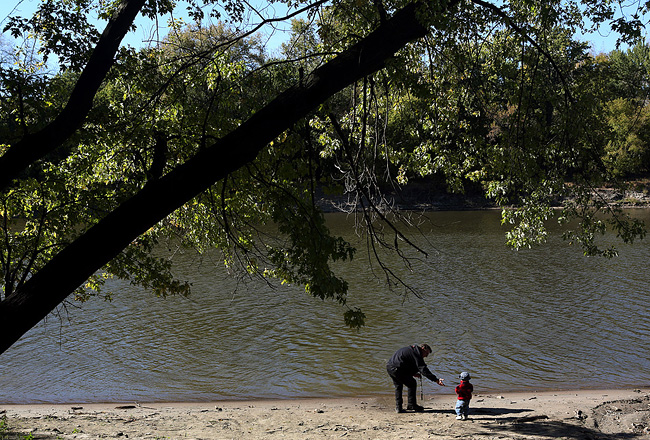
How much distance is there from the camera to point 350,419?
9.80 m

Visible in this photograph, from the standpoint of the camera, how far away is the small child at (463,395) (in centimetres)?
942

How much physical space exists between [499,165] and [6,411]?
9.98 metres

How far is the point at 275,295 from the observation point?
65.4ft

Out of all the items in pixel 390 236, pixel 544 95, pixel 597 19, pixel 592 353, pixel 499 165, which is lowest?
pixel 592 353

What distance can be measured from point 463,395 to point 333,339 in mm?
Result: 5947

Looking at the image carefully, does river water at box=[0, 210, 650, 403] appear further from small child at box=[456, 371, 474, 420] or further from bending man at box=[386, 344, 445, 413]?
small child at box=[456, 371, 474, 420]

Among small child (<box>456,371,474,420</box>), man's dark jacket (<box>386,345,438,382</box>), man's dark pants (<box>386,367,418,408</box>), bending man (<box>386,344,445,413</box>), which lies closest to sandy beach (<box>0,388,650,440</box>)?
small child (<box>456,371,474,420</box>)

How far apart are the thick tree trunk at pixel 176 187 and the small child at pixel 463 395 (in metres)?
6.36

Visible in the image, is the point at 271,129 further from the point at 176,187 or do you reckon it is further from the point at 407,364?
the point at 407,364

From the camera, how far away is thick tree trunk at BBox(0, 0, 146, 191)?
4.70m

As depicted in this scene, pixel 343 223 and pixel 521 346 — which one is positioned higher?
pixel 343 223

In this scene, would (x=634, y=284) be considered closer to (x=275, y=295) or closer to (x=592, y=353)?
(x=592, y=353)

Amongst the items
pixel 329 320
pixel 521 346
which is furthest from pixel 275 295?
pixel 521 346

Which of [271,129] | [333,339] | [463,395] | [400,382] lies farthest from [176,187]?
[333,339]
